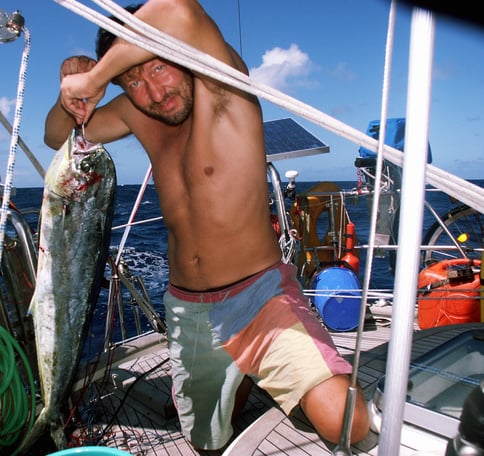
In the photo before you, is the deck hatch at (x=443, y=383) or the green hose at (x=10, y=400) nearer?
the deck hatch at (x=443, y=383)

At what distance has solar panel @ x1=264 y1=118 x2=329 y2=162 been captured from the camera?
439 cm

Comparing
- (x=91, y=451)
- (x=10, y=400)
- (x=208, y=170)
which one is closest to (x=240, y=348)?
(x=91, y=451)

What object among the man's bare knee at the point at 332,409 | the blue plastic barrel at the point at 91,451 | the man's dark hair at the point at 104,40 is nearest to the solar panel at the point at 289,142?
the man's dark hair at the point at 104,40

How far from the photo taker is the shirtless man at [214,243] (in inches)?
70.5

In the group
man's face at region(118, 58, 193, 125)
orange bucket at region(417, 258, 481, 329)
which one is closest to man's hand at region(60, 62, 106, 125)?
man's face at region(118, 58, 193, 125)

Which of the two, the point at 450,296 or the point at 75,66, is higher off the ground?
the point at 75,66

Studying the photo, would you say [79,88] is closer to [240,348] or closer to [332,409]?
[240,348]

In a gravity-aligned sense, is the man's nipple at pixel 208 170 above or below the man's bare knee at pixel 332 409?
above

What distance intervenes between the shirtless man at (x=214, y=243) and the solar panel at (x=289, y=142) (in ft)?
6.76

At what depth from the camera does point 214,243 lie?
2162mm

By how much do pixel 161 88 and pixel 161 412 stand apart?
6.82 ft

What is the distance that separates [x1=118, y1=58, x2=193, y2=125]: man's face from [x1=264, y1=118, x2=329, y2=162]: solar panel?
210 centimetres

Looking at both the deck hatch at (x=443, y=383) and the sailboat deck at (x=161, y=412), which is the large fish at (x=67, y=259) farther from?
the deck hatch at (x=443, y=383)

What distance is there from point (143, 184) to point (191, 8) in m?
1.62
